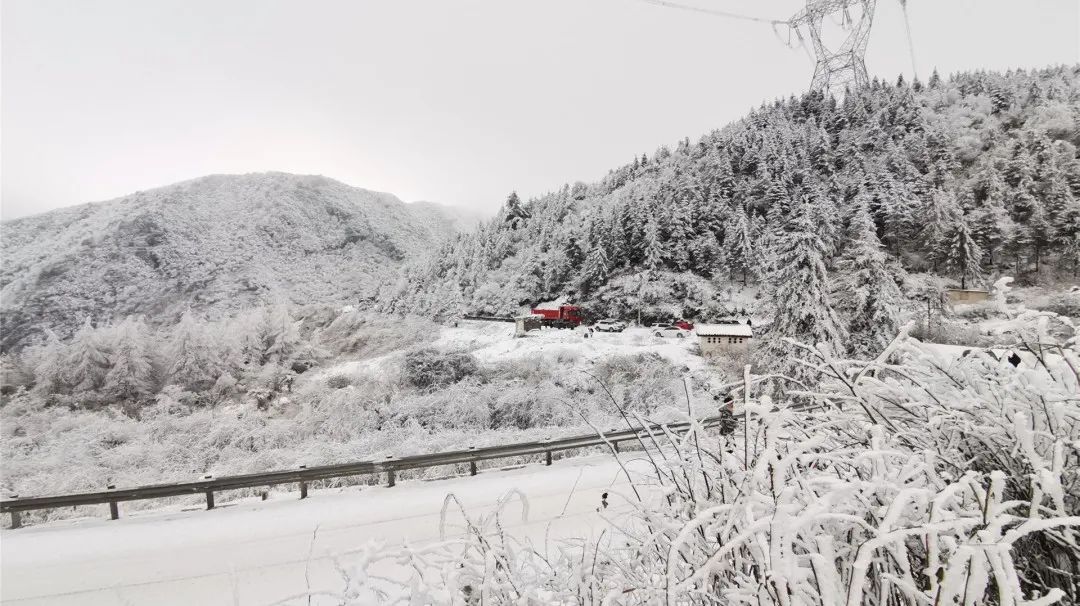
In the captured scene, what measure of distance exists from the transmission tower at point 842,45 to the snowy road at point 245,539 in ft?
186

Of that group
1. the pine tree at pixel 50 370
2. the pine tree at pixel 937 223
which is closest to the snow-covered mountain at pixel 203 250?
the pine tree at pixel 50 370

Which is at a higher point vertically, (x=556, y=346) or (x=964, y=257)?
(x=964, y=257)

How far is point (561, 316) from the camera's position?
42625mm

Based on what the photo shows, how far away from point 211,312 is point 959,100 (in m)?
117

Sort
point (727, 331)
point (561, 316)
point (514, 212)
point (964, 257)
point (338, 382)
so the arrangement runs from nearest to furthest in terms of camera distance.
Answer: point (338, 382), point (727, 331), point (964, 257), point (561, 316), point (514, 212)

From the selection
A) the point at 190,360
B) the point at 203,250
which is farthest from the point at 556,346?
the point at 203,250

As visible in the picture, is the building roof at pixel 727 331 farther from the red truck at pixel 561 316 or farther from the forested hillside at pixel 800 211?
the red truck at pixel 561 316

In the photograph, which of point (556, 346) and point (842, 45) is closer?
point (556, 346)

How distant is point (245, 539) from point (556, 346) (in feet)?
80.3

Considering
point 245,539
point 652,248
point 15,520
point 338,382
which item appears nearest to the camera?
point 245,539

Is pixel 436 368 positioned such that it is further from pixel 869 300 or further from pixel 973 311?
pixel 973 311

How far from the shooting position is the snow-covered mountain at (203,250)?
51469 millimetres

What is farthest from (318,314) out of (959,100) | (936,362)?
(959,100)

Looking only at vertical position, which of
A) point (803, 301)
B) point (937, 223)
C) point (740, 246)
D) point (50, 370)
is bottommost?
point (803, 301)
